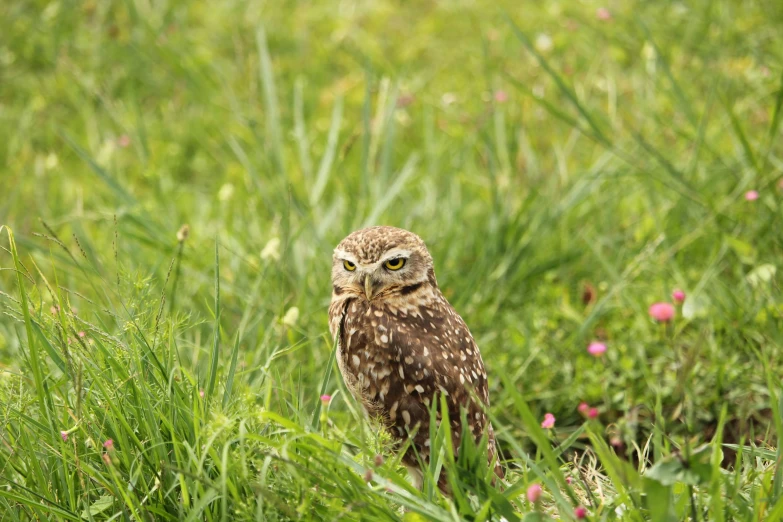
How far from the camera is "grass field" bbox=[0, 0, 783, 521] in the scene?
2271 mm

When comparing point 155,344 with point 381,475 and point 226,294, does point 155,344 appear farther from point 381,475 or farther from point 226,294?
point 226,294

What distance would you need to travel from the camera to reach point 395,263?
3148mm

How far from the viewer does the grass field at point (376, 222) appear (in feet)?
7.45

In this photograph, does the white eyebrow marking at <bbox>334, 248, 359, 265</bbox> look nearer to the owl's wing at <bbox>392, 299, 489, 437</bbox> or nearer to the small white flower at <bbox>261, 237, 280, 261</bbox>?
the owl's wing at <bbox>392, 299, 489, 437</bbox>

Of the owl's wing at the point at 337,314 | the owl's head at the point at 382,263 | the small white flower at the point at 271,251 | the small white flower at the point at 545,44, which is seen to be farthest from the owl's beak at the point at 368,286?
the small white flower at the point at 545,44

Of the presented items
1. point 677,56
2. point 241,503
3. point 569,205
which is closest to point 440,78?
point 677,56

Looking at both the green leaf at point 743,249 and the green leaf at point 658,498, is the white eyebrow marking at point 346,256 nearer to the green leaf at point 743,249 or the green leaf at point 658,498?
the green leaf at point 658,498

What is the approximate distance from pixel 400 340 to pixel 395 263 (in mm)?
349

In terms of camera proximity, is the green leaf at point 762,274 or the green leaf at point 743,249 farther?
the green leaf at point 743,249

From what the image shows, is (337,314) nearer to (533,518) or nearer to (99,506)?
(99,506)

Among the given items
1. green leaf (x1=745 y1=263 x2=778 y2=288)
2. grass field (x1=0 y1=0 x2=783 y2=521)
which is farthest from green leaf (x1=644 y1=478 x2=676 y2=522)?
green leaf (x1=745 y1=263 x2=778 y2=288)

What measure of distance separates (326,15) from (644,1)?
2.67 meters

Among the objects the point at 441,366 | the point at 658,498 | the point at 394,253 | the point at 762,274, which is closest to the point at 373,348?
the point at 441,366

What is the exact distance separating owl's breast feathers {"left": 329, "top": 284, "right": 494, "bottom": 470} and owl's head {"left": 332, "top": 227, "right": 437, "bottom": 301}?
5cm
